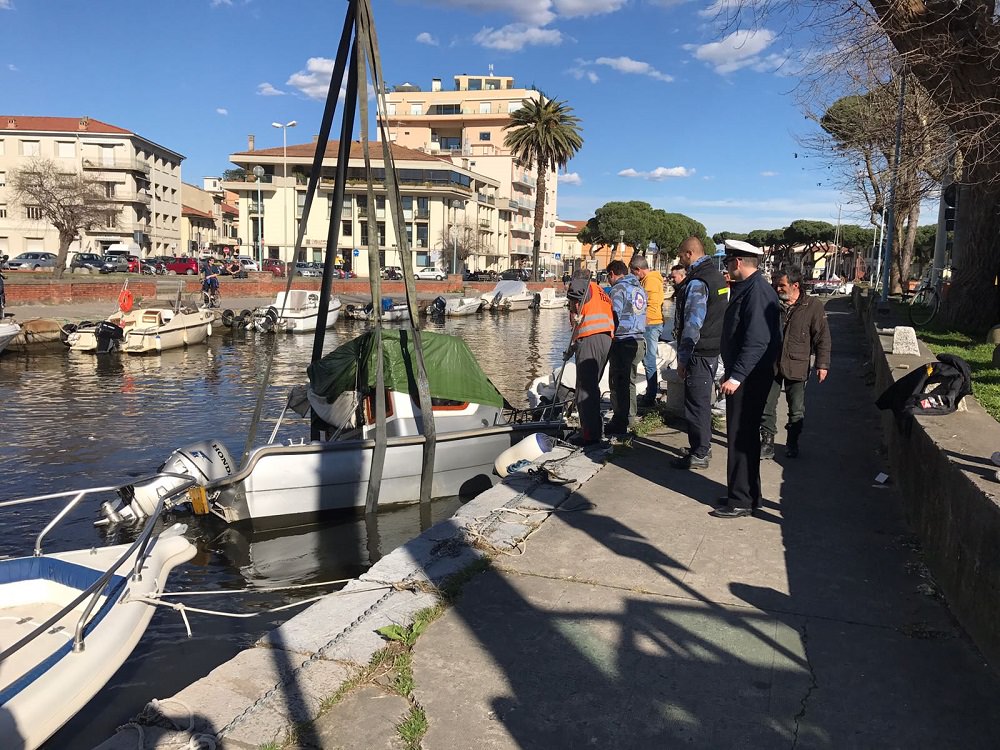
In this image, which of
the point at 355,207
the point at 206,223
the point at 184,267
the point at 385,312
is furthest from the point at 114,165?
the point at 385,312

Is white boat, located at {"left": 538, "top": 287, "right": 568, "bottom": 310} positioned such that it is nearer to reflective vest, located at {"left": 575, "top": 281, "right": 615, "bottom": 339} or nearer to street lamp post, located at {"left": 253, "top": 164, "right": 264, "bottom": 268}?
street lamp post, located at {"left": 253, "top": 164, "right": 264, "bottom": 268}

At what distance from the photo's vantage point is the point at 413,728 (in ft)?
9.74

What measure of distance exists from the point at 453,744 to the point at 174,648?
143 inches

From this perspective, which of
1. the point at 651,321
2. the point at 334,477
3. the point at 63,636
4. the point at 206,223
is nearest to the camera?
the point at 63,636

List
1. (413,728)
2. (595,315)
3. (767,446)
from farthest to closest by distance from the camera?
1. (595,315)
2. (767,446)
3. (413,728)

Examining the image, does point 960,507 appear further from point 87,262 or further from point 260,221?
point 260,221

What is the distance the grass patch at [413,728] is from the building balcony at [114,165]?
8343 centimetres

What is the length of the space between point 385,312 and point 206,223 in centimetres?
7118

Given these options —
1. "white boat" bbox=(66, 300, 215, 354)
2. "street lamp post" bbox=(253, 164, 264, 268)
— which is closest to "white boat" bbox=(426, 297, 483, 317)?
"white boat" bbox=(66, 300, 215, 354)

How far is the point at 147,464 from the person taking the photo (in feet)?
37.4

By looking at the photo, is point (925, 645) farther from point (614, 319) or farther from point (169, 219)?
point (169, 219)

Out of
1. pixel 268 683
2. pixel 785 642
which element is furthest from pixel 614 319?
pixel 268 683

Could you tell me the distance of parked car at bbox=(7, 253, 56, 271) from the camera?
49344 mm

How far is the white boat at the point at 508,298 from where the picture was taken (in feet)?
159
